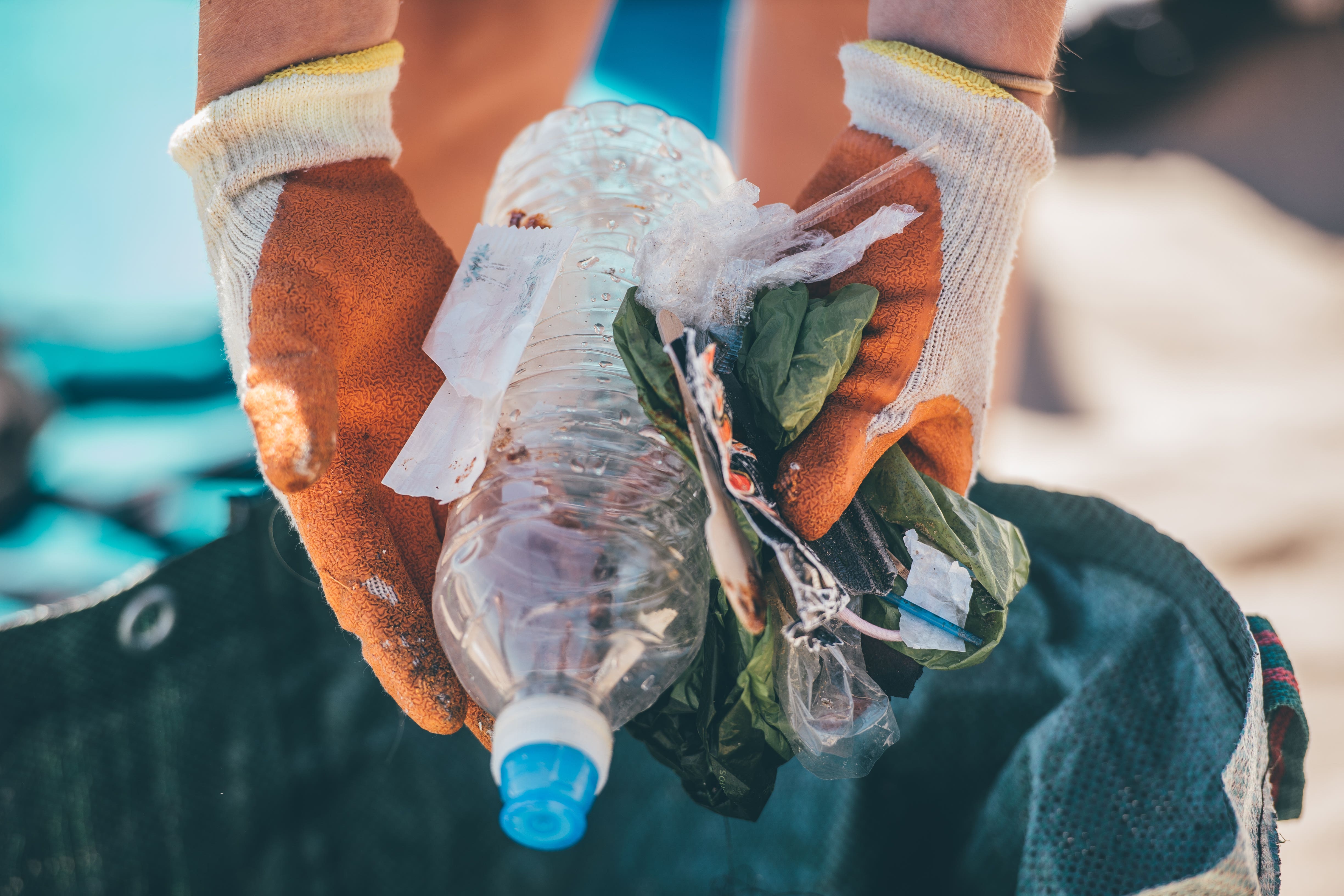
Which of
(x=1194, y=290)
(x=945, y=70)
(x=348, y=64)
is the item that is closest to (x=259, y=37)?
(x=348, y=64)

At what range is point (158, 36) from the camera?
68.6 inches

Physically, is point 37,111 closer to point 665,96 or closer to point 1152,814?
point 665,96

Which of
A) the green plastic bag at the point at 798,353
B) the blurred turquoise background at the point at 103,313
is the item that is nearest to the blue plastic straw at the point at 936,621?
the green plastic bag at the point at 798,353

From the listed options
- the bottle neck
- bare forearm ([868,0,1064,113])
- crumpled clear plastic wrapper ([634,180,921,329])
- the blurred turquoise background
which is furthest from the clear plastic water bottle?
the blurred turquoise background

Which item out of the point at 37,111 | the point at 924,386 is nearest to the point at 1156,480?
the point at 924,386

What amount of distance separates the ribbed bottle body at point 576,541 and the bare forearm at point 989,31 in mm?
363

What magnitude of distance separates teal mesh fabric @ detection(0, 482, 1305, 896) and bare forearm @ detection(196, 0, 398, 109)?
48 centimetres

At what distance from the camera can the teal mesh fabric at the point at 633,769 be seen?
2.50 ft

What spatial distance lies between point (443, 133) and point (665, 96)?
1.50 metres

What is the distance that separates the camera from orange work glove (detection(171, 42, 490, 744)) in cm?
72

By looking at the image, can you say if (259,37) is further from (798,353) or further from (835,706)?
(835,706)

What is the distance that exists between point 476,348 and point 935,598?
0.41 metres

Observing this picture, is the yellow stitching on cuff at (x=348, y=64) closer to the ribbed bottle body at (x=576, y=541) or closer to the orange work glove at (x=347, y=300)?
the orange work glove at (x=347, y=300)

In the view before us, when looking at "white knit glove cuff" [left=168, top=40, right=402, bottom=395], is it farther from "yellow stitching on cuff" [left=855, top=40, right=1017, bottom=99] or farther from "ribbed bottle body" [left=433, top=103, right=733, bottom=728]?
"yellow stitching on cuff" [left=855, top=40, right=1017, bottom=99]
